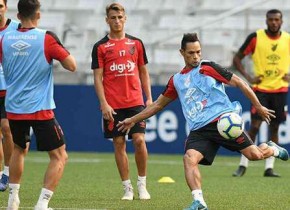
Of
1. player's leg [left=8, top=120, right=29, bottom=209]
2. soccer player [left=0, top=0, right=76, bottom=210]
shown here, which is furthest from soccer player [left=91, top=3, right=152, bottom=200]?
soccer player [left=0, top=0, right=76, bottom=210]

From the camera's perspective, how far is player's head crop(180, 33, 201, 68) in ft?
33.6

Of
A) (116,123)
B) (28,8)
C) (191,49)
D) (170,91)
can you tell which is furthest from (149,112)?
(28,8)

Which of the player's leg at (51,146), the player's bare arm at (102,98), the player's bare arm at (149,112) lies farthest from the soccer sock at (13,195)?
the player's bare arm at (102,98)

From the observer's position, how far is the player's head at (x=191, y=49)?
33.6 ft

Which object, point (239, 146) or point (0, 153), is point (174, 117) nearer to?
point (0, 153)

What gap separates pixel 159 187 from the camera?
1354 cm

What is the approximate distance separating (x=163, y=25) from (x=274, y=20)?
348 inches

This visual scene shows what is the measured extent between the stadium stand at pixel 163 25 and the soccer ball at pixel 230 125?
11312 millimetres

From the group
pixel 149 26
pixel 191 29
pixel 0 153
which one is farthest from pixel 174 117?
pixel 0 153

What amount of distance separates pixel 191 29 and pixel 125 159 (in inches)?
419

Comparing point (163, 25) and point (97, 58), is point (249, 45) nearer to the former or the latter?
point (97, 58)

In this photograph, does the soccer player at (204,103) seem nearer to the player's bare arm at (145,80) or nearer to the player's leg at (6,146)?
the player's bare arm at (145,80)

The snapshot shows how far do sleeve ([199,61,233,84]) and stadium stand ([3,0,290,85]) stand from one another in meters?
11.2

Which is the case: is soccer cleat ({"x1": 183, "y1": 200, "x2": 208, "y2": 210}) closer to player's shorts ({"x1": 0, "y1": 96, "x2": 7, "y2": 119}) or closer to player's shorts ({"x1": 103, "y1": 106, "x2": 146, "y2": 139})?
player's shorts ({"x1": 103, "y1": 106, "x2": 146, "y2": 139})
